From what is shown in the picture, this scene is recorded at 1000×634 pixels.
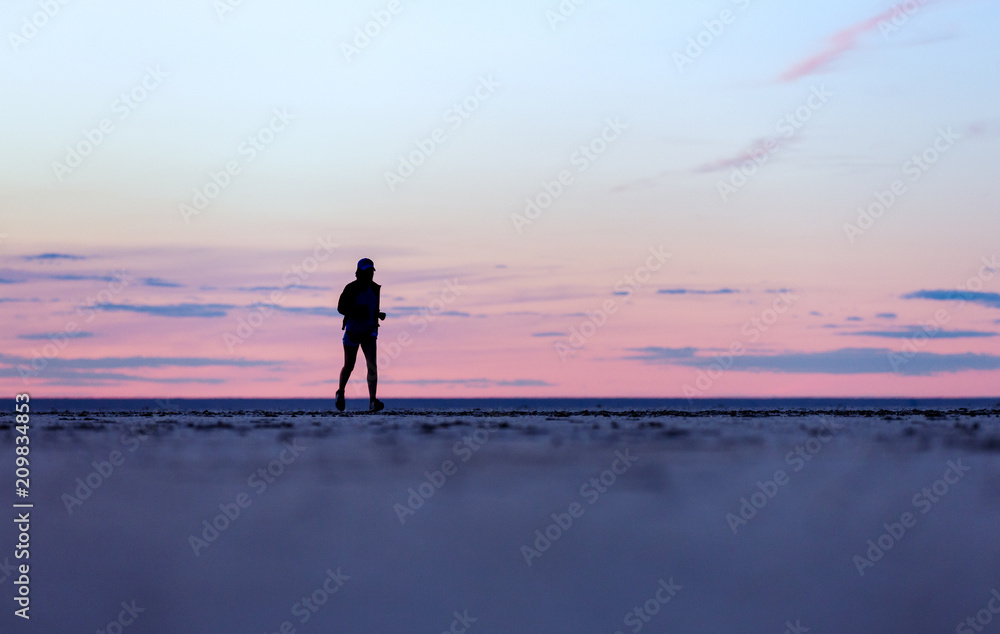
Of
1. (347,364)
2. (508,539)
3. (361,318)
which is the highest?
(361,318)

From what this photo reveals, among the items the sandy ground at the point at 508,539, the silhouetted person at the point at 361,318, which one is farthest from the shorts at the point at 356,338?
the sandy ground at the point at 508,539

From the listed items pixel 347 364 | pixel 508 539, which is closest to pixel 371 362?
pixel 347 364

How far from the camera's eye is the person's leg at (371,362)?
11427 mm

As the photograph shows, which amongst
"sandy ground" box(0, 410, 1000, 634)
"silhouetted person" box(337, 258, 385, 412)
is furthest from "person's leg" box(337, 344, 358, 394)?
"sandy ground" box(0, 410, 1000, 634)

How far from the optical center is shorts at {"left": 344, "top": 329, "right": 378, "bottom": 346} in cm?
1140

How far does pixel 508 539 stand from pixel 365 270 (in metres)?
7.84

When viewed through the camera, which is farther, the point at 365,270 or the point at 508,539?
the point at 365,270

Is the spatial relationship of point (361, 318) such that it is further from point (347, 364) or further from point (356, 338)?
point (347, 364)

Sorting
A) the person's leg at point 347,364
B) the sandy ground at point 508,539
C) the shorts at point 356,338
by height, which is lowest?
the sandy ground at point 508,539

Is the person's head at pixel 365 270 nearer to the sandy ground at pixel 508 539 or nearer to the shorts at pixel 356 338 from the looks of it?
the shorts at pixel 356 338

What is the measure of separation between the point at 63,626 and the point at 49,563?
2.27 ft

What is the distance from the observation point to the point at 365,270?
11.5m

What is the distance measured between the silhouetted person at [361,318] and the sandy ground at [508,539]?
4440 mm

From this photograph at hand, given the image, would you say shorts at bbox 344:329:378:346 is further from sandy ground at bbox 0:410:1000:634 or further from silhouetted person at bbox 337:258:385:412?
sandy ground at bbox 0:410:1000:634
